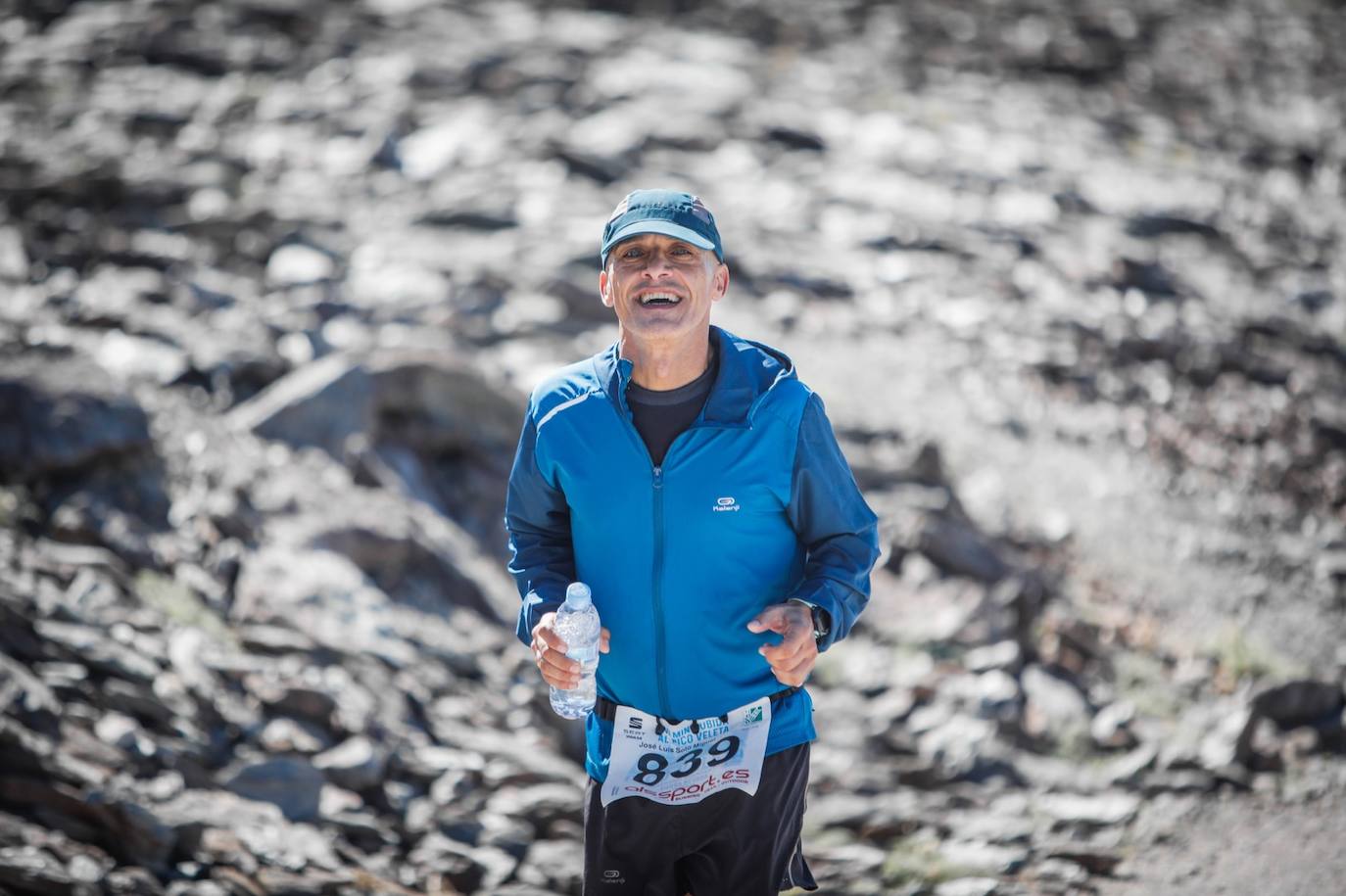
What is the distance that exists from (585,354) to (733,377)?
28.0ft

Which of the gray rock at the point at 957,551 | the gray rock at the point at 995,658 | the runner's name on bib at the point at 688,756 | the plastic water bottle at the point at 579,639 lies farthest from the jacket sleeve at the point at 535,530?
the gray rock at the point at 957,551

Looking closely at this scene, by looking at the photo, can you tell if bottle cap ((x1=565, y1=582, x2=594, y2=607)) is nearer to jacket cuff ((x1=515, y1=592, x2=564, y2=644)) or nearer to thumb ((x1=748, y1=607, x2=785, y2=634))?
jacket cuff ((x1=515, y1=592, x2=564, y2=644))

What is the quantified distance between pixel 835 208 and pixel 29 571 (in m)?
12.1

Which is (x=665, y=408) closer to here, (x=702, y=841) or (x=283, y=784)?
(x=702, y=841)

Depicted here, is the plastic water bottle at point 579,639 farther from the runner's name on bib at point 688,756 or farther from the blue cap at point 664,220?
the blue cap at point 664,220

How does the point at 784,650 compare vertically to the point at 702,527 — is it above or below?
below

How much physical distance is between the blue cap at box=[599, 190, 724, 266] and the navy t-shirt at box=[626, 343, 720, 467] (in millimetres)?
400

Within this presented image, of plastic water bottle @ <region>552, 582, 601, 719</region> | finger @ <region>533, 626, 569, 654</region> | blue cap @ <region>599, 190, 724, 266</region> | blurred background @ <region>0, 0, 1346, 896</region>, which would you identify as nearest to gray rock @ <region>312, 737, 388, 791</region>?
blurred background @ <region>0, 0, 1346, 896</region>

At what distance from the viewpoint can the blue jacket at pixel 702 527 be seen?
368 cm

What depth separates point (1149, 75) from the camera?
2259cm

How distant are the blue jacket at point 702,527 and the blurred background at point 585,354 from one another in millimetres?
2449

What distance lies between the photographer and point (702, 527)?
12.1ft

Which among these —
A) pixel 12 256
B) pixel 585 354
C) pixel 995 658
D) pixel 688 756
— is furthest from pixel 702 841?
pixel 12 256

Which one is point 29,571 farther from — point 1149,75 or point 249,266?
point 1149,75
